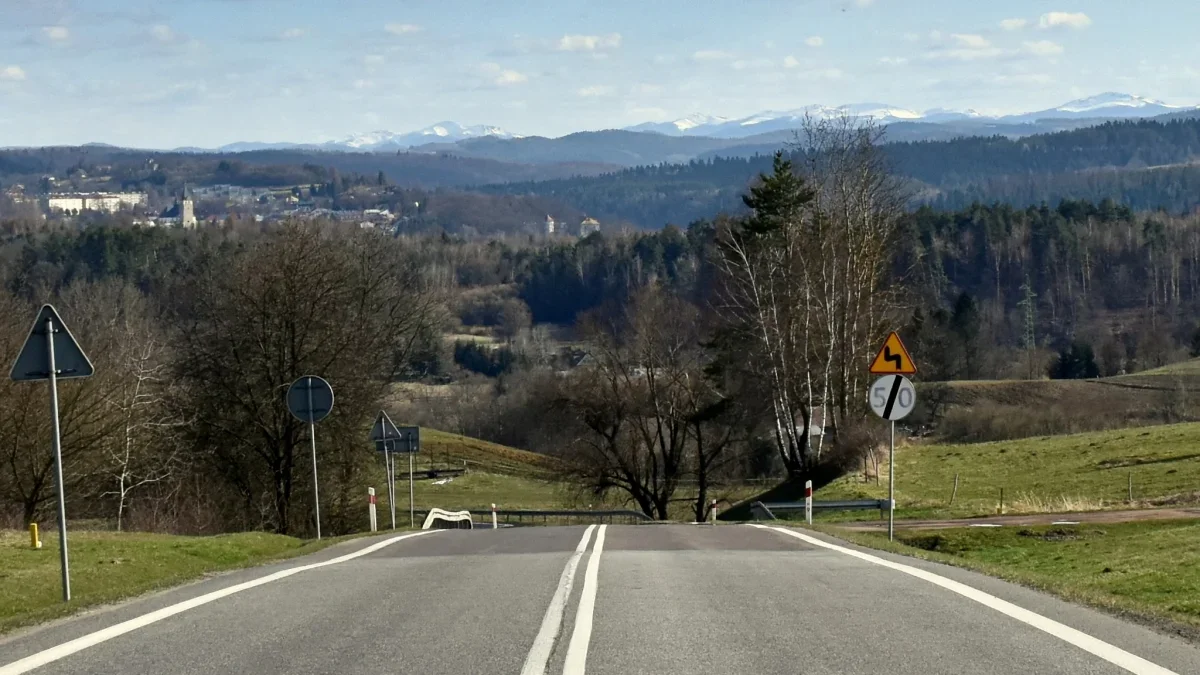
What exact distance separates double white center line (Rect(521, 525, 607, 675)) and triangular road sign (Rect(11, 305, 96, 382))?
553 centimetres

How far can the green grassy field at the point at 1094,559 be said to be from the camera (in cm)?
1119

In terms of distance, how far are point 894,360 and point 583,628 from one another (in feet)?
38.3

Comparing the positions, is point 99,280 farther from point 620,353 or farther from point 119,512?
point 119,512

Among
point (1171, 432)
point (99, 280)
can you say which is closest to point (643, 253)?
point (99, 280)

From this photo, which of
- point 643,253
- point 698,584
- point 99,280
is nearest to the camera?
point 698,584

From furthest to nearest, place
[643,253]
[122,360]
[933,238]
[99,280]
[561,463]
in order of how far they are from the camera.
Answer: [643,253] < [933,238] < [99,280] < [561,463] < [122,360]

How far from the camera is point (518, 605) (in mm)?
10219

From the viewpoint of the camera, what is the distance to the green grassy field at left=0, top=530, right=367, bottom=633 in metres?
13.1

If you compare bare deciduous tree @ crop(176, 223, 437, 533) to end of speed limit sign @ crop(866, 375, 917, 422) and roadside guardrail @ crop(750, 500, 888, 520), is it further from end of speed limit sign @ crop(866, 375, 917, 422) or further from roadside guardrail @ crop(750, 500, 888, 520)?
end of speed limit sign @ crop(866, 375, 917, 422)

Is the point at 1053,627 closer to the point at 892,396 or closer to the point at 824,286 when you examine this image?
the point at 892,396

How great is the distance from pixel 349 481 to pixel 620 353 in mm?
20845

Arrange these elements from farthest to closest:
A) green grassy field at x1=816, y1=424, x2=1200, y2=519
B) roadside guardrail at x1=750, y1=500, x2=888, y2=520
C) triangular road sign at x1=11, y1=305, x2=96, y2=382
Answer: roadside guardrail at x1=750, y1=500, x2=888, y2=520, green grassy field at x1=816, y1=424, x2=1200, y2=519, triangular road sign at x1=11, y1=305, x2=96, y2=382

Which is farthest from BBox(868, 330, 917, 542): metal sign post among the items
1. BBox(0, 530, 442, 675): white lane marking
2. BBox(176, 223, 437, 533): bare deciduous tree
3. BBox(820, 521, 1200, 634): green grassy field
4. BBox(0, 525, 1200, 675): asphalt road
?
BBox(176, 223, 437, 533): bare deciduous tree

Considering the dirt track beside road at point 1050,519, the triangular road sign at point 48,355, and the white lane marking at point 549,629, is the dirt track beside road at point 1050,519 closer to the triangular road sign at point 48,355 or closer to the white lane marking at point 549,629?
the white lane marking at point 549,629
